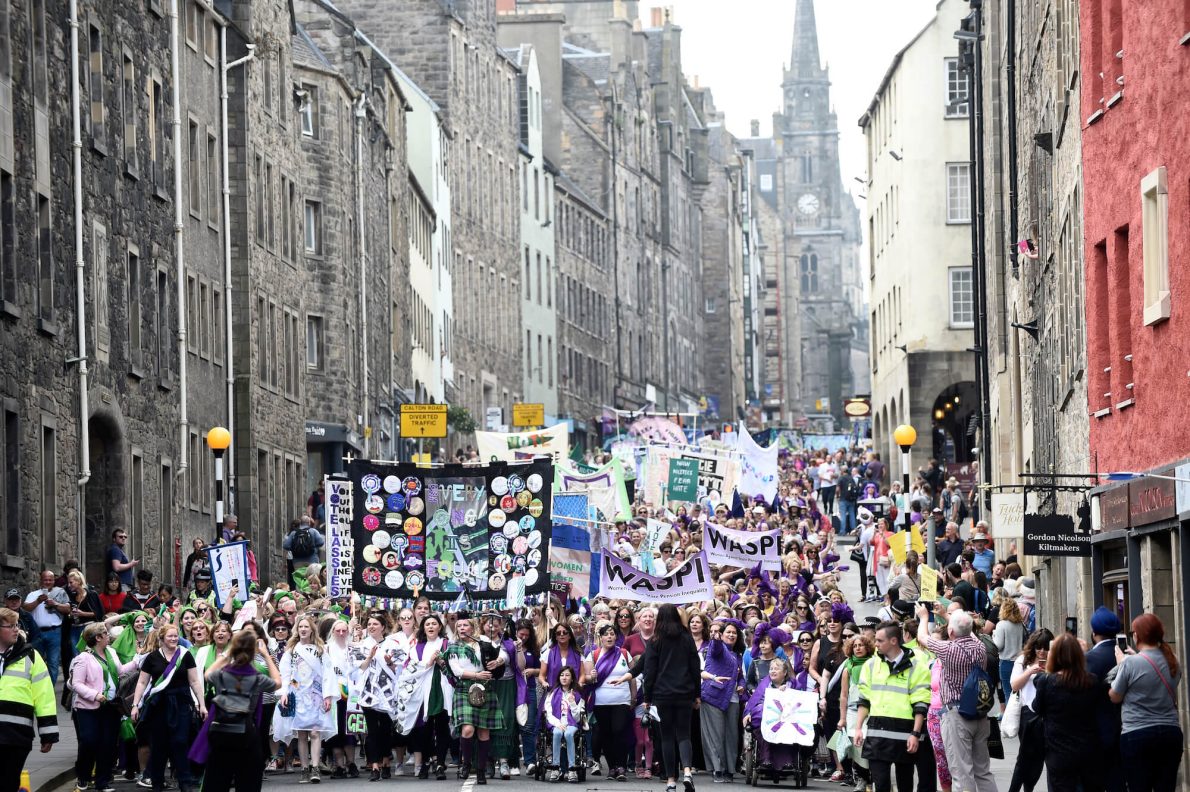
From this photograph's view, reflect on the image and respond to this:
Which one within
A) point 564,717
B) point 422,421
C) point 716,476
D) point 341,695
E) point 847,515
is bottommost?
point 564,717

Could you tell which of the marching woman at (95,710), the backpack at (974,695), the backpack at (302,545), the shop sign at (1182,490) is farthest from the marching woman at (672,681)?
the backpack at (302,545)

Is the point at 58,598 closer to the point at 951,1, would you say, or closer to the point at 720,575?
the point at 720,575

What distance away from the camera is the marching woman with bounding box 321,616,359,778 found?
22.9 metres

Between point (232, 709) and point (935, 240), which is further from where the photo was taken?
point (935, 240)

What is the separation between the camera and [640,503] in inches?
1838

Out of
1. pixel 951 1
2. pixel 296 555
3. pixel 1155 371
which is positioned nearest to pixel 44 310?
pixel 296 555

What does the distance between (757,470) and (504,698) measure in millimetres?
25785

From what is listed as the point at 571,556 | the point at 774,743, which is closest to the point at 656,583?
the point at 571,556

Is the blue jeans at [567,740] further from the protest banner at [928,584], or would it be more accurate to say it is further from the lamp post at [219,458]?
the lamp post at [219,458]

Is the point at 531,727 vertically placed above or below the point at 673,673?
below

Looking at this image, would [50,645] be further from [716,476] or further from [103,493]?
[716,476]

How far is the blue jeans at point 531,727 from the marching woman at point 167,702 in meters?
3.34

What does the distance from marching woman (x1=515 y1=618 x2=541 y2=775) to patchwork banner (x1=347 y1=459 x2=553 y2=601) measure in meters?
2.62

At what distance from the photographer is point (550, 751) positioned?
75.8ft
